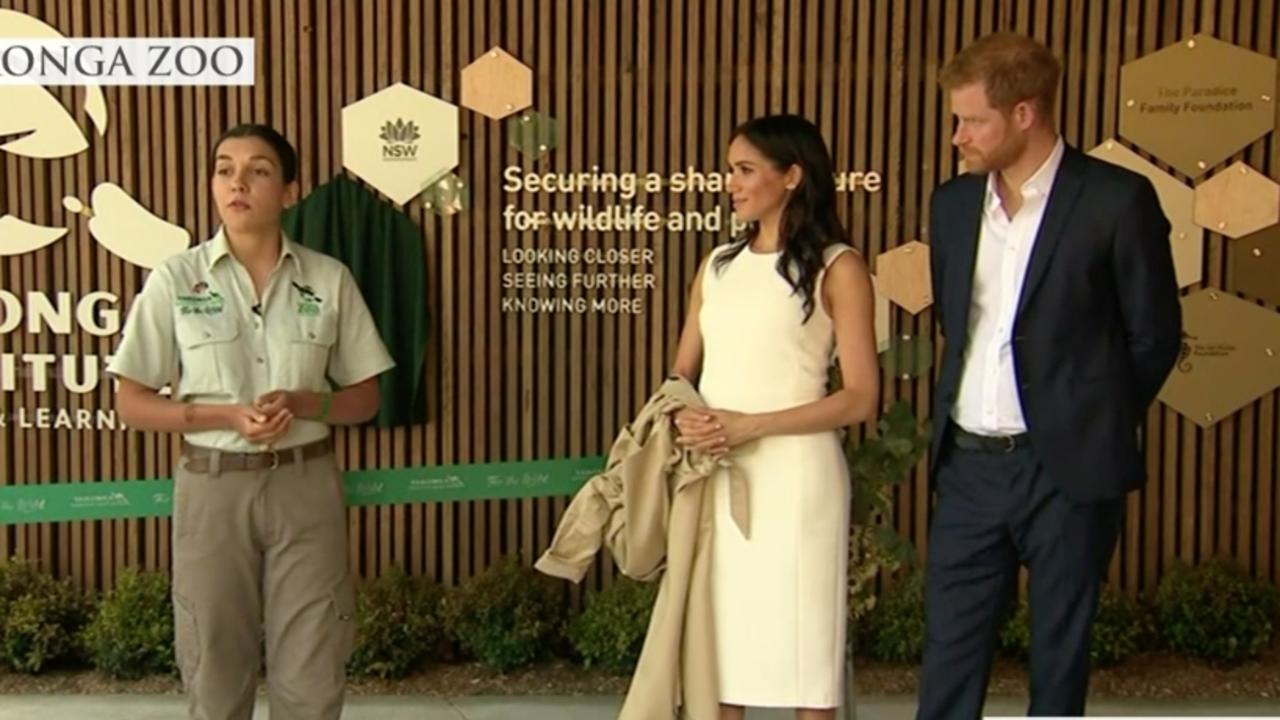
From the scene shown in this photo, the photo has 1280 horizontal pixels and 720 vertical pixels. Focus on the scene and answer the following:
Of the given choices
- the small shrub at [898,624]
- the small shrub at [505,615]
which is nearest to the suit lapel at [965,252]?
the small shrub at [898,624]

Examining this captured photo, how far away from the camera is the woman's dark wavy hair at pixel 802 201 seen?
3486 mm

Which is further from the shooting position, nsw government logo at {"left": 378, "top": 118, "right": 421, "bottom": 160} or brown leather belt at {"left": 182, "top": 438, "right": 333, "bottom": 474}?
nsw government logo at {"left": 378, "top": 118, "right": 421, "bottom": 160}

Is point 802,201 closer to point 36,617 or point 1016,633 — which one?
point 1016,633

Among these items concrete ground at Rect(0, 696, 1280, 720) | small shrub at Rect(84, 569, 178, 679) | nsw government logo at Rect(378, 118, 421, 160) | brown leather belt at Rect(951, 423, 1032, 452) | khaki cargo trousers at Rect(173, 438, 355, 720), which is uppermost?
nsw government logo at Rect(378, 118, 421, 160)

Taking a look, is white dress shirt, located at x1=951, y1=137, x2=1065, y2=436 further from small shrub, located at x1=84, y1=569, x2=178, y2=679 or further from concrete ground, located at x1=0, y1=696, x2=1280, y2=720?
small shrub, located at x1=84, y1=569, x2=178, y2=679

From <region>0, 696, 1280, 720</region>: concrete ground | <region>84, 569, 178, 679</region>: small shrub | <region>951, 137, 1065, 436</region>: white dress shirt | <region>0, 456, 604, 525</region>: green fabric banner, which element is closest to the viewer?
<region>951, 137, 1065, 436</region>: white dress shirt

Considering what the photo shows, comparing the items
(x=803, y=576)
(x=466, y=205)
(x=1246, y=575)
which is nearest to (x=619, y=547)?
(x=803, y=576)

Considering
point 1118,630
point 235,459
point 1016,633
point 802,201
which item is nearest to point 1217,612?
point 1118,630

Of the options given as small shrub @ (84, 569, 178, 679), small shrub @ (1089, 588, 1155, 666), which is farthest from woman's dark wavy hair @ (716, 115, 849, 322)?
small shrub @ (84, 569, 178, 679)

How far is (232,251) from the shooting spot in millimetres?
3711

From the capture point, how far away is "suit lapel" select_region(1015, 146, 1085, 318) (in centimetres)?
322

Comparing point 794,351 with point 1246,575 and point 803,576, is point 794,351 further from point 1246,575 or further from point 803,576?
point 1246,575

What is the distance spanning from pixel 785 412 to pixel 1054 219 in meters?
0.81

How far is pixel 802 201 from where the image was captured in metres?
3.53
